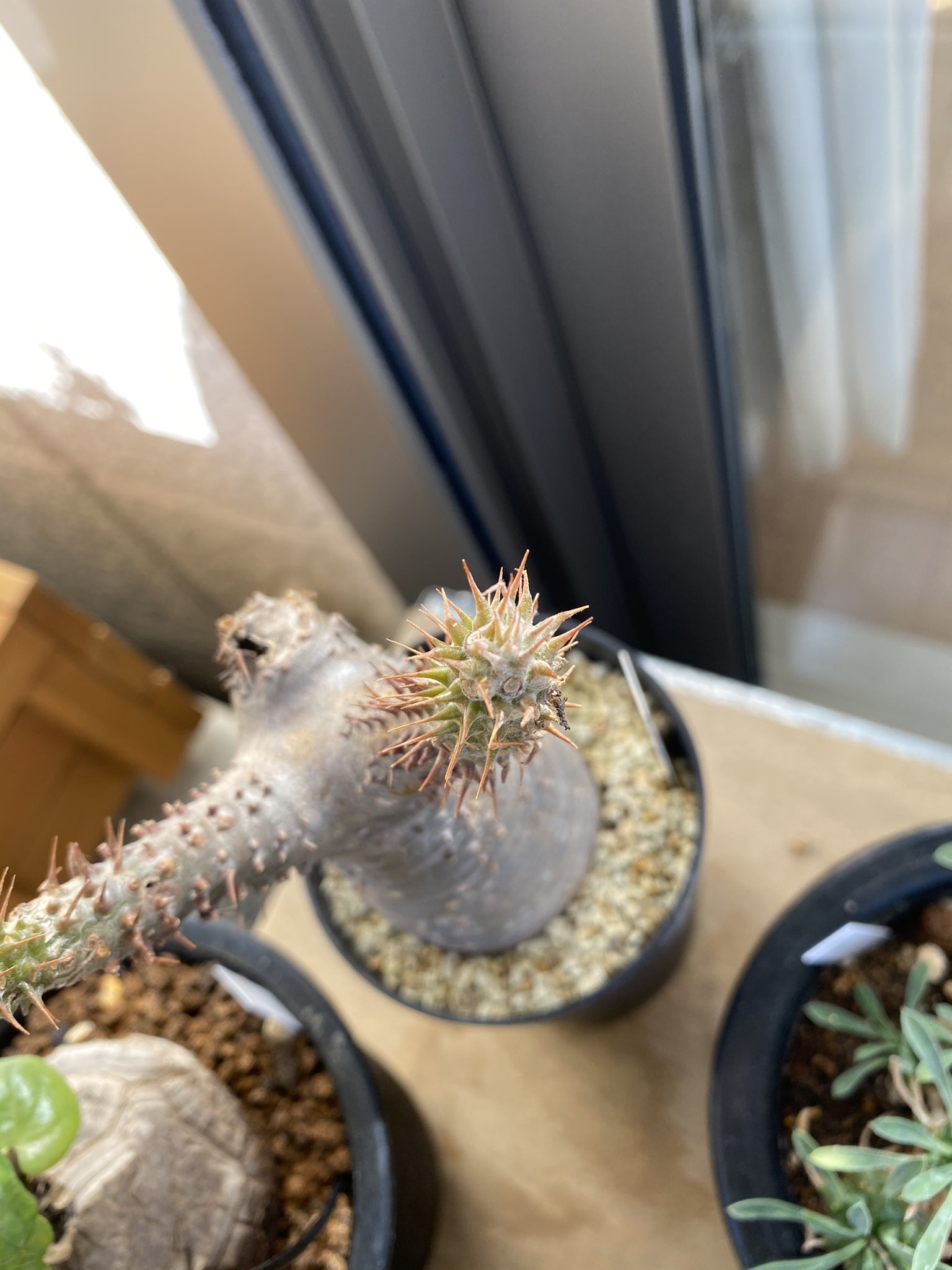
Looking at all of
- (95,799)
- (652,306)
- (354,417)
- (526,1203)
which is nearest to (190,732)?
(95,799)

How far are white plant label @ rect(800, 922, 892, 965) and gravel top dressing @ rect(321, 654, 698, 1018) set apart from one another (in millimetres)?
93

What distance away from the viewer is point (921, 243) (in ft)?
2.12

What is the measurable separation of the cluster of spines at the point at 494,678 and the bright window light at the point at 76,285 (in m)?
0.48

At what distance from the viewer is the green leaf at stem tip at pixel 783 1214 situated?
17.1 inches

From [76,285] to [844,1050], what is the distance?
79 centimetres

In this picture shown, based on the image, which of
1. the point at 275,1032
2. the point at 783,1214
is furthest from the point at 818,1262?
the point at 275,1032

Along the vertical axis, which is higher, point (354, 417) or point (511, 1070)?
point (354, 417)

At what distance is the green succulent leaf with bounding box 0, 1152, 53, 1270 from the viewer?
0.41 m

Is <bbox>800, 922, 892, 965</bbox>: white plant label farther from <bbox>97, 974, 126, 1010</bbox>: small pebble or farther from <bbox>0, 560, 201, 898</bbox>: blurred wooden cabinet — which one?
<bbox>0, 560, 201, 898</bbox>: blurred wooden cabinet

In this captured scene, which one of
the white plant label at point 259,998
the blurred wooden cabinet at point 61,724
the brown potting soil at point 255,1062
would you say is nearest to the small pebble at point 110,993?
the brown potting soil at point 255,1062

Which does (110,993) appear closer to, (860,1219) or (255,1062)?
(255,1062)

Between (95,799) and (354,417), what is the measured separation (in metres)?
0.70

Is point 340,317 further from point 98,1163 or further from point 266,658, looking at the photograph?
point 98,1163

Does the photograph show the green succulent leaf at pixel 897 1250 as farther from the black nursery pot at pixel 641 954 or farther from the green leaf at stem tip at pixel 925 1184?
the black nursery pot at pixel 641 954
